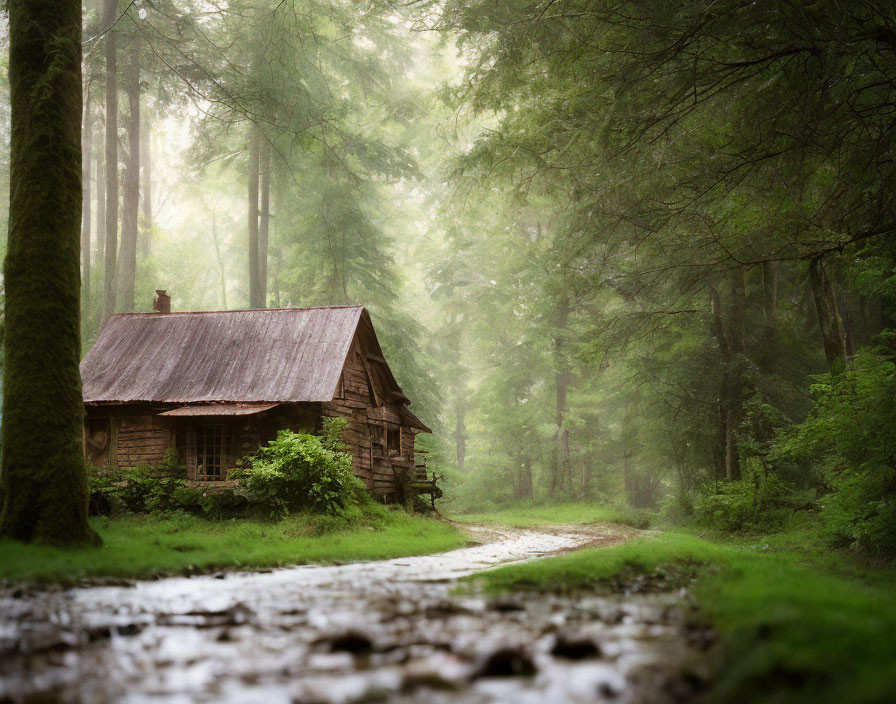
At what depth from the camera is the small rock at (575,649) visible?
3.15 meters

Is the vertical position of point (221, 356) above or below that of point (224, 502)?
above

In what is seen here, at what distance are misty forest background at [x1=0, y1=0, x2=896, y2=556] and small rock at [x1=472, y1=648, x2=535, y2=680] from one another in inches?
277

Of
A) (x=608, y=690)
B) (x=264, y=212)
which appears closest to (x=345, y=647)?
(x=608, y=690)

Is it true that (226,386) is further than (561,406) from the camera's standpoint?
No

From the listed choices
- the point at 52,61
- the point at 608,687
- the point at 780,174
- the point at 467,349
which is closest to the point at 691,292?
the point at 780,174

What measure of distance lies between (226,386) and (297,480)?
471cm

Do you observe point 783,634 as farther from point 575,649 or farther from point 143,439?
point 143,439

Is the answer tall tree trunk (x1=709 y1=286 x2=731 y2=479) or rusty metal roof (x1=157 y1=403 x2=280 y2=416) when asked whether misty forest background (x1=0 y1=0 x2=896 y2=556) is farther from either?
rusty metal roof (x1=157 y1=403 x2=280 y2=416)

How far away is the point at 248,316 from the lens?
21219mm

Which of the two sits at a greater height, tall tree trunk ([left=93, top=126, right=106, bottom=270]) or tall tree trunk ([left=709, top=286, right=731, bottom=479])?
tall tree trunk ([left=93, top=126, right=106, bottom=270])

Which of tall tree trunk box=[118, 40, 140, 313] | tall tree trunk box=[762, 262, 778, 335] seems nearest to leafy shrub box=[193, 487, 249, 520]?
tall tree trunk box=[118, 40, 140, 313]

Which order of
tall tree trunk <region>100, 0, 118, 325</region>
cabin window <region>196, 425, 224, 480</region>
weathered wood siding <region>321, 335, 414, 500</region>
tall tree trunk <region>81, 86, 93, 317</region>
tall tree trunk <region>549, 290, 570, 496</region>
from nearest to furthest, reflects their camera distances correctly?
cabin window <region>196, 425, 224, 480</region>
weathered wood siding <region>321, 335, 414, 500</region>
tall tree trunk <region>100, 0, 118, 325</region>
tall tree trunk <region>81, 86, 93, 317</region>
tall tree trunk <region>549, 290, 570, 496</region>

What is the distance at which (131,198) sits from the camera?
27203 mm

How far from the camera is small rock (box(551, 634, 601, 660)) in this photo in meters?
3.15
